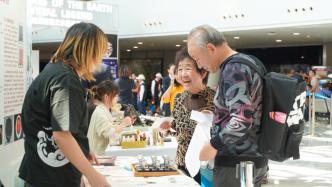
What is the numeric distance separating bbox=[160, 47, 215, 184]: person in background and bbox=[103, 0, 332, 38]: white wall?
8809mm

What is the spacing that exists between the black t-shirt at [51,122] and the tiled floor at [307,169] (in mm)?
3910

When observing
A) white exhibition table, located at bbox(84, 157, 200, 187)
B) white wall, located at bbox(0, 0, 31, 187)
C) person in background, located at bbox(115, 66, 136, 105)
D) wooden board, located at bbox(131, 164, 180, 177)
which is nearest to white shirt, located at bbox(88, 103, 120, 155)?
white wall, located at bbox(0, 0, 31, 187)

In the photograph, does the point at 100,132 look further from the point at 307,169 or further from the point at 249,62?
the point at 307,169

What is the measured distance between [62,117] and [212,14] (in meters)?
11.5

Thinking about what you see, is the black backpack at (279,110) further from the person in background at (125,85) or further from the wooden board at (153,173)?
the person in background at (125,85)

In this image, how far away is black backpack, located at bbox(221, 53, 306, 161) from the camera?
5.40ft

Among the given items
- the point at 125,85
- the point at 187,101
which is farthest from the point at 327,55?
the point at 187,101

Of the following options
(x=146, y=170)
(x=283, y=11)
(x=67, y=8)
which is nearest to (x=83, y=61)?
(x=146, y=170)

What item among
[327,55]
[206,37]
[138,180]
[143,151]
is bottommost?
[143,151]

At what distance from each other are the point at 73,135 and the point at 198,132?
24.5 inches

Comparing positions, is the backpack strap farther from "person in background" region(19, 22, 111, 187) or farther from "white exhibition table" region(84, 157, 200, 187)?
"white exhibition table" region(84, 157, 200, 187)

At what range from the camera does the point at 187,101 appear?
2529mm

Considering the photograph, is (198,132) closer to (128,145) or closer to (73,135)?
(73,135)

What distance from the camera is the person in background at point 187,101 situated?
2453mm
